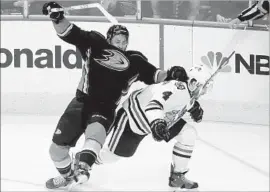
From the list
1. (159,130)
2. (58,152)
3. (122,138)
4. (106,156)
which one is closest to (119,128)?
(122,138)

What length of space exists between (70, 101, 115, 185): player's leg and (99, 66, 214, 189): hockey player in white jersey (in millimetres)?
87

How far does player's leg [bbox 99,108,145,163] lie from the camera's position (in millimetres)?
2100

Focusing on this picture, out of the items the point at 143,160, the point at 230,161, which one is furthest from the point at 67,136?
the point at 230,161

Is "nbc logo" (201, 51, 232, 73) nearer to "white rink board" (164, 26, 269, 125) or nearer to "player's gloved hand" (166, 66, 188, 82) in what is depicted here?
A: "white rink board" (164, 26, 269, 125)

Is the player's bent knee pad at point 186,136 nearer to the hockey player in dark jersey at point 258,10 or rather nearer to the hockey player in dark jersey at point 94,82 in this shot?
the hockey player in dark jersey at point 94,82

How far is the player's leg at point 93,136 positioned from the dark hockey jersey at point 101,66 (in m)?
0.04

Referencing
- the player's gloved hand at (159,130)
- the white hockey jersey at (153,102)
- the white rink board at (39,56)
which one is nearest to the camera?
the player's gloved hand at (159,130)

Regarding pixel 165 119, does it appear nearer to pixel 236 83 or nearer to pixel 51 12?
pixel 51 12

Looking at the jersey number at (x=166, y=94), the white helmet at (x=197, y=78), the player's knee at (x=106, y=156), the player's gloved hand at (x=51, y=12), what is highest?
the player's gloved hand at (x=51, y=12)

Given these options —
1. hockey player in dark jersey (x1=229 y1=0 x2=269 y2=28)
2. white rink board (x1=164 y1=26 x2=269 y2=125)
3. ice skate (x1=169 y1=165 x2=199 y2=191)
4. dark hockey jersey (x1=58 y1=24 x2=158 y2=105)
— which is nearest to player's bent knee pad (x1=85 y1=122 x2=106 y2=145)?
dark hockey jersey (x1=58 y1=24 x2=158 y2=105)

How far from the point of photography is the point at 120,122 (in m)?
2.10

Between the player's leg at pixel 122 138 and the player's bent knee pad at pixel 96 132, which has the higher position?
the player's bent knee pad at pixel 96 132

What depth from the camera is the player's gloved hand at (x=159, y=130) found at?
1764mm

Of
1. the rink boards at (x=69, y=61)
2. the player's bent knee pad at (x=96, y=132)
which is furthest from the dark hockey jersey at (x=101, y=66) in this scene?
the rink boards at (x=69, y=61)
